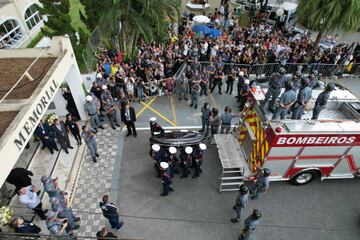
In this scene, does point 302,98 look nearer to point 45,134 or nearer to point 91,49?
point 45,134

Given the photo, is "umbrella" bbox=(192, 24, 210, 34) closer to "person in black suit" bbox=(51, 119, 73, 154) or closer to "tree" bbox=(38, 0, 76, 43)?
"tree" bbox=(38, 0, 76, 43)

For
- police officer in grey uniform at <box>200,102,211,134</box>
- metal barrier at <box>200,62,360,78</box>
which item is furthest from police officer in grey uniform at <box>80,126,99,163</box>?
metal barrier at <box>200,62,360,78</box>

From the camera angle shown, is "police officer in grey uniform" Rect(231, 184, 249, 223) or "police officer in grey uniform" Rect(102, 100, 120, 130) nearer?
"police officer in grey uniform" Rect(231, 184, 249, 223)

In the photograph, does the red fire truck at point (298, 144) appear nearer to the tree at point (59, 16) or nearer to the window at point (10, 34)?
the tree at point (59, 16)

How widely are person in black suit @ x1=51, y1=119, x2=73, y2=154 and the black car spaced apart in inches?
135

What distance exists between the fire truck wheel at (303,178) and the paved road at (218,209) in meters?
0.25

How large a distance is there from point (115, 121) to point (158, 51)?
5679 millimetres

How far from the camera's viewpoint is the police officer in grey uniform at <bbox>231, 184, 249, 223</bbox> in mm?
7149

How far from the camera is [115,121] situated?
11391 millimetres

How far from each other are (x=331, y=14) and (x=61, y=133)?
48.9 ft

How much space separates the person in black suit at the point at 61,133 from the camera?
9.12 m

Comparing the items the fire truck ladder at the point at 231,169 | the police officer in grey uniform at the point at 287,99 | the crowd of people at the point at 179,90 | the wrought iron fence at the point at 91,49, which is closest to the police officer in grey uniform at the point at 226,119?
the crowd of people at the point at 179,90

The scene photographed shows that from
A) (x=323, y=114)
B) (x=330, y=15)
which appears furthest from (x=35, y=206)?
(x=330, y=15)

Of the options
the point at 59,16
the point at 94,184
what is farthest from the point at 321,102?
the point at 59,16
